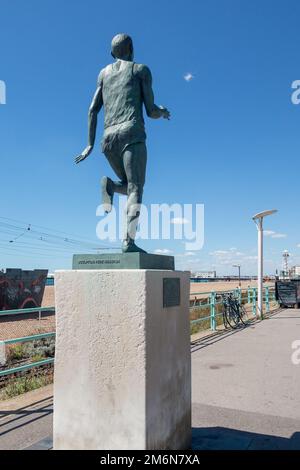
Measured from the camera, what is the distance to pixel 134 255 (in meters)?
3.85

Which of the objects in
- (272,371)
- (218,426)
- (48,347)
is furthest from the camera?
(48,347)

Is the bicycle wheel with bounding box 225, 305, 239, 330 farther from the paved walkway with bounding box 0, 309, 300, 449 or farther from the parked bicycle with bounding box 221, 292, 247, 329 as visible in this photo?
the paved walkway with bounding box 0, 309, 300, 449

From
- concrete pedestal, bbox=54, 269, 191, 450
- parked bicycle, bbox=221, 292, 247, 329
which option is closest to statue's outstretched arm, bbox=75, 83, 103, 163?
concrete pedestal, bbox=54, 269, 191, 450

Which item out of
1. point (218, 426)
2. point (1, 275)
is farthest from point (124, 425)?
point (1, 275)

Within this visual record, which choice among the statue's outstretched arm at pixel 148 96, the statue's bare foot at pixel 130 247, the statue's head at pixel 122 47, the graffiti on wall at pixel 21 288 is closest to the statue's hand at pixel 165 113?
the statue's outstretched arm at pixel 148 96

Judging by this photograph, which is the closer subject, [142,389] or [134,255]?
[142,389]

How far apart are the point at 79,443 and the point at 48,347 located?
303 inches

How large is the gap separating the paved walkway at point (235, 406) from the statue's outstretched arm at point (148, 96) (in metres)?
3.30

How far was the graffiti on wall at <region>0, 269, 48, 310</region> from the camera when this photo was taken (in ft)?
77.9

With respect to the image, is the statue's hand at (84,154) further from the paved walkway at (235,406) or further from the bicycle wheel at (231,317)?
the bicycle wheel at (231,317)

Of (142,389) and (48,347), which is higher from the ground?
(142,389)

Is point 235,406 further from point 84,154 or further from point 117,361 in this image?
point 84,154

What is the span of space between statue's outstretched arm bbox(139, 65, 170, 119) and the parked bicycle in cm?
1015

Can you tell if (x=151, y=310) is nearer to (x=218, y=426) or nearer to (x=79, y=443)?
(x=79, y=443)
